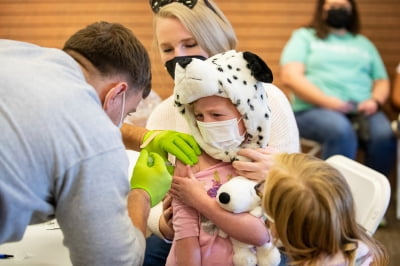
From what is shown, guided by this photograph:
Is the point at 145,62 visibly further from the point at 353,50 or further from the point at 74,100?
the point at 353,50

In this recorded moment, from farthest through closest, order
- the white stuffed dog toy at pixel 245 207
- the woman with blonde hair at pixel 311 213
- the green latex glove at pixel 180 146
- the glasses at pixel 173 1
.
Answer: the glasses at pixel 173 1 < the green latex glove at pixel 180 146 < the white stuffed dog toy at pixel 245 207 < the woman with blonde hair at pixel 311 213

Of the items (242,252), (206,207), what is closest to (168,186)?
(206,207)

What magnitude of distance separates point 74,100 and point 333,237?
0.62 meters

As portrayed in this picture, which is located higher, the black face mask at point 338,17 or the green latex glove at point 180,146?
the green latex glove at point 180,146

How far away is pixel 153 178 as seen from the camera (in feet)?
4.13

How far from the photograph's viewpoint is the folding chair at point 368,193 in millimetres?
1541

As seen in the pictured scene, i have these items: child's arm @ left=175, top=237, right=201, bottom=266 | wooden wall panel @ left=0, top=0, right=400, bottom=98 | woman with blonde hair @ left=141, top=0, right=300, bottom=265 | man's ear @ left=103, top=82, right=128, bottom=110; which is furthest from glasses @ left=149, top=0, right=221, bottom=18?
wooden wall panel @ left=0, top=0, right=400, bottom=98

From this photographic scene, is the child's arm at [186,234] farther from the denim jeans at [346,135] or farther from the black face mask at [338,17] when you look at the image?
the black face mask at [338,17]

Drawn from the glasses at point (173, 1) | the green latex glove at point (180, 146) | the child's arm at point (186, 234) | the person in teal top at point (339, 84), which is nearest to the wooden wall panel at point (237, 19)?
the person in teal top at point (339, 84)

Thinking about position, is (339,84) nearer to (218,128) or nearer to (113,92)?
(218,128)

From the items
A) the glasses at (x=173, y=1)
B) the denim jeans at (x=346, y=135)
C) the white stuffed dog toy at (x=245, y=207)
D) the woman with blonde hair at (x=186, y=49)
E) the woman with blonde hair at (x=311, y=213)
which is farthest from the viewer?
the denim jeans at (x=346, y=135)

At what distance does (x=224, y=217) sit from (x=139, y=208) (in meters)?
0.21

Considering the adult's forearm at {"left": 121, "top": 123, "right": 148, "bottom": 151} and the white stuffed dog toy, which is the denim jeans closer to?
the adult's forearm at {"left": 121, "top": 123, "right": 148, "bottom": 151}

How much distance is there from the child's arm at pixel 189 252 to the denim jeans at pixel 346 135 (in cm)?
155
